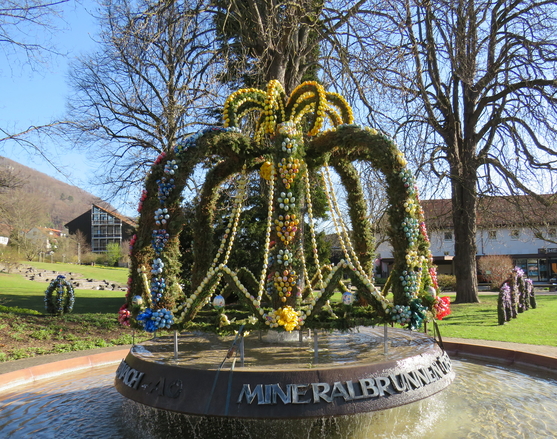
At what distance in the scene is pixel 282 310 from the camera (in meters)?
5.94

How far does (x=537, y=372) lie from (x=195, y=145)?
23.5 ft

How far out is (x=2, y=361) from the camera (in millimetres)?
9125

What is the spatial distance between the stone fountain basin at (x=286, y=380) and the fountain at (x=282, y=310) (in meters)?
0.01

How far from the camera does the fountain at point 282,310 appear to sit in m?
5.11

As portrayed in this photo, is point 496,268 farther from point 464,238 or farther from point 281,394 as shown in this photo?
point 281,394

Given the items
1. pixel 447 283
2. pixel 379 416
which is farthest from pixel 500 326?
pixel 447 283

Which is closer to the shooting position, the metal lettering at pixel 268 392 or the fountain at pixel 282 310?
the metal lettering at pixel 268 392

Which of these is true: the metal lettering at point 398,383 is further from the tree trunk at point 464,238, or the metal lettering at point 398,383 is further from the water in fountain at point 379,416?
the tree trunk at point 464,238

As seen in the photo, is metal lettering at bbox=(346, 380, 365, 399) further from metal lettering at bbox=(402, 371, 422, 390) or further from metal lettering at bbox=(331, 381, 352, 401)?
metal lettering at bbox=(402, 371, 422, 390)

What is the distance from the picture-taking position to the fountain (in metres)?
5.11

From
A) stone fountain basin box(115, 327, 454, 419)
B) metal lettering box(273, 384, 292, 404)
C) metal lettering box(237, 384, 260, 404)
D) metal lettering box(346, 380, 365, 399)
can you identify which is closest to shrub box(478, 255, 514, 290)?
stone fountain basin box(115, 327, 454, 419)

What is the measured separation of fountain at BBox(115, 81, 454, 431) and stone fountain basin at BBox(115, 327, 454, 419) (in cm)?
1

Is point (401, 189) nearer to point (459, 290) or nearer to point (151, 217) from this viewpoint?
point (151, 217)

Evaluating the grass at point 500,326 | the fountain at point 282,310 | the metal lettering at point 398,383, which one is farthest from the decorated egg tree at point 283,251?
the grass at point 500,326
